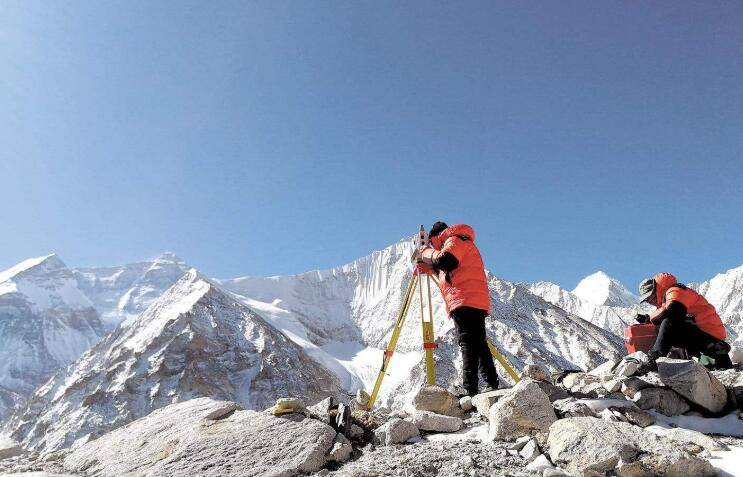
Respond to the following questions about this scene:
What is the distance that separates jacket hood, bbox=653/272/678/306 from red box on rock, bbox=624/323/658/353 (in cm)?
73

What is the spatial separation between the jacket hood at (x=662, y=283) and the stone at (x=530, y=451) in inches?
213

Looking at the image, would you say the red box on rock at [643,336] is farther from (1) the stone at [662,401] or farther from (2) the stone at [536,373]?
(1) the stone at [662,401]

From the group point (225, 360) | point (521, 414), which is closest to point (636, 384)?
point (521, 414)

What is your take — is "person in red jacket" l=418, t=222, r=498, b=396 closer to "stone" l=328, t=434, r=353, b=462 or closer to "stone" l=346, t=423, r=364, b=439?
"stone" l=346, t=423, r=364, b=439

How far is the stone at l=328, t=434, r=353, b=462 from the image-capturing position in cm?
518

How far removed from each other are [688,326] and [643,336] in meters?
1.09

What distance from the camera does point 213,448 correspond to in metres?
5.47

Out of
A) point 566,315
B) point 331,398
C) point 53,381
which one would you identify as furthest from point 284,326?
point 331,398

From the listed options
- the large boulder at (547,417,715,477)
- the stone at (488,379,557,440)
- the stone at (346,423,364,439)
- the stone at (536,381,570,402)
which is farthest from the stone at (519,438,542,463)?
the stone at (346,423,364,439)

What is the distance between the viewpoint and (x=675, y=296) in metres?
8.03

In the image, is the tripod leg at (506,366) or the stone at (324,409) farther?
the tripod leg at (506,366)

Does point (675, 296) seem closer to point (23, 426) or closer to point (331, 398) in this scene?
point (331, 398)

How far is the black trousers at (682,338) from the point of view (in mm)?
7957

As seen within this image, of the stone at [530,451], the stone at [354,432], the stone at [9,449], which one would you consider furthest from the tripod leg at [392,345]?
the stone at [9,449]
